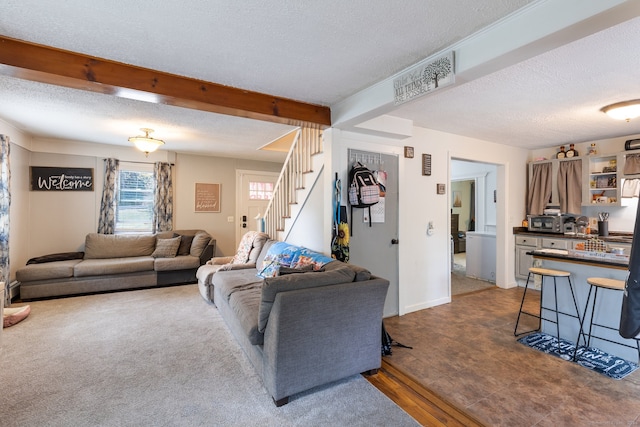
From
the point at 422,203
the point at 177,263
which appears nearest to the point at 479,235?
the point at 422,203

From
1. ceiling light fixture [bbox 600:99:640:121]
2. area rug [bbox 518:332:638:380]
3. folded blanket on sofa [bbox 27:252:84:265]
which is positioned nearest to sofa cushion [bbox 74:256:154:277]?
folded blanket on sofa [bbox 27:252:84:265]

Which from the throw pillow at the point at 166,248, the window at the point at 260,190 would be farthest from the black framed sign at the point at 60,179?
the window at the point at 260,190

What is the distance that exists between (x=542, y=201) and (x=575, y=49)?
3692mm

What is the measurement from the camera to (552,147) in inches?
197

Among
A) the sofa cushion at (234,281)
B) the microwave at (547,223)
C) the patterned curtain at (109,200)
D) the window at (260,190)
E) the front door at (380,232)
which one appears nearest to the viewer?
the sofa cushion at (234,281)

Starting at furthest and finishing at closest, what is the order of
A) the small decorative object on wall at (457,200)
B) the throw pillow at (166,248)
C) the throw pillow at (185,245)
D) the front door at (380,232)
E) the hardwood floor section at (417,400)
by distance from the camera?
the small decorative object on wall at (457,200)
the throw pillow at (185,245)
the throw pillow at (166,248)
the front door at (380,232)
the hardwood floor section at (417,400)

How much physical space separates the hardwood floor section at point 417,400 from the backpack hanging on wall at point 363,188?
1.57 metres

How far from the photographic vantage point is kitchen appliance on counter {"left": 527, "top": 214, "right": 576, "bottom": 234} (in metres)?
4.64

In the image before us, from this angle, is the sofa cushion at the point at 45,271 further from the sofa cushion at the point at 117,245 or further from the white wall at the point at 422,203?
the white wall at the point at 422,203

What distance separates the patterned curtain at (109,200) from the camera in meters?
5.20

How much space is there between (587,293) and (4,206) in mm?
6684

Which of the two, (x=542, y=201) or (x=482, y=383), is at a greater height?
(x=542, y=201)

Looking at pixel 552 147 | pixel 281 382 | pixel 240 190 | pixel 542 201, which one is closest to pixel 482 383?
pixel 281 382

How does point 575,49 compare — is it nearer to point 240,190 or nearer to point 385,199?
point 385,199
